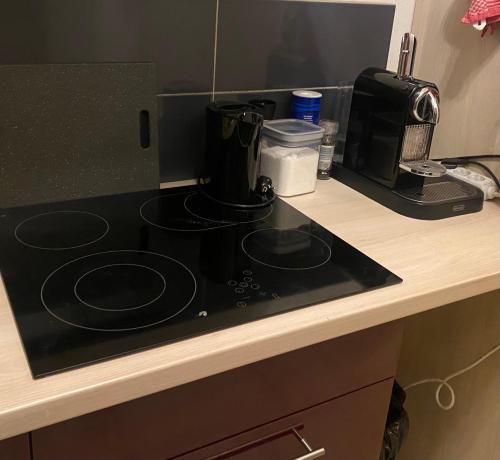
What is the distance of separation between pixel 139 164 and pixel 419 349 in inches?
34.3

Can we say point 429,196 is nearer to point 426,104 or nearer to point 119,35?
point 426,104

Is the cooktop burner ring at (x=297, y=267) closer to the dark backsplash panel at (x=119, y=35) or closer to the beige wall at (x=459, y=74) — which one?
the dark backsplash panel at (x=119, y=35)

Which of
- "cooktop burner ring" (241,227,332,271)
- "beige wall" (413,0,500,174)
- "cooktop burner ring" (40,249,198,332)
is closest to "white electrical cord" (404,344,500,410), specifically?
"beige wall" (413,0,500,174)

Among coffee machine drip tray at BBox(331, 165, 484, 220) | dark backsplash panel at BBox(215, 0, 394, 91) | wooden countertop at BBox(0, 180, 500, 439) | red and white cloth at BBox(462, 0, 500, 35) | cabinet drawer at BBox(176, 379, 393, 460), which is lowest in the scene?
cabinet drawer at BBox(176, 379, 393, 460)

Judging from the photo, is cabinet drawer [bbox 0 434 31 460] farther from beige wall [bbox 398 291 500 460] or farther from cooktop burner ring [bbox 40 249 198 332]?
beige wall [bbox 398 291 500 460]

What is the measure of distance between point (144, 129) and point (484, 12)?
0.74 meters

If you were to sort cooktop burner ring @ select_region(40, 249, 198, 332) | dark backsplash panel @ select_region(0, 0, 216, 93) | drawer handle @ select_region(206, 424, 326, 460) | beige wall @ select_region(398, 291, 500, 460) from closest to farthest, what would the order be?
cooktop burner ring @ select_region(40, 249, 198, 332) → drawer handle @ select_region(206, 424, 326, 460) → dark backsplash panel @ select_region(0, 0, 216, 93) → beige wall @ select_region(398, 291, 500, 460)

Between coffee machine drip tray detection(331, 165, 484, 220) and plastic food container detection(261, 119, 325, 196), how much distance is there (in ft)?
Result: 0.39

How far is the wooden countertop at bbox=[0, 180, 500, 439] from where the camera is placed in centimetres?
62

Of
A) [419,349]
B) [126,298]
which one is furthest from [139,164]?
[419,349]

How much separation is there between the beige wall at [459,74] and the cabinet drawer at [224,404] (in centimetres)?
62

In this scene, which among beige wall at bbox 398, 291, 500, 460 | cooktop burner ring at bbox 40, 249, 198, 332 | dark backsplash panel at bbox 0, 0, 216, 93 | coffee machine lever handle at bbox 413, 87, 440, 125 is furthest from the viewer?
beige wall at bbox 398, 291, 500, 460

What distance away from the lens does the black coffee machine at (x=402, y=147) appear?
112cm

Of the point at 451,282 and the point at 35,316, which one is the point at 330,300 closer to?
the point at 451,282
